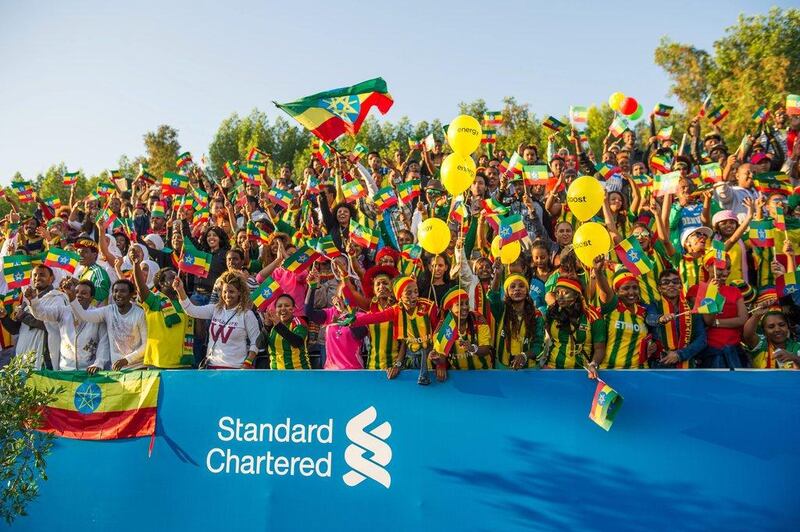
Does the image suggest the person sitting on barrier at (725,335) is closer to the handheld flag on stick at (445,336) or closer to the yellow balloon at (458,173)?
the handheld flag on stick at (445,336)

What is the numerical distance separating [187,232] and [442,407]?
806cm

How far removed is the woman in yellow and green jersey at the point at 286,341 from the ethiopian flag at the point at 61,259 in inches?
156

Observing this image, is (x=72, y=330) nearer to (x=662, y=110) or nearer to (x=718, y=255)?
(x=718, y=255)

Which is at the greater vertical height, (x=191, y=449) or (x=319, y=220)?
(x=319, y=220)

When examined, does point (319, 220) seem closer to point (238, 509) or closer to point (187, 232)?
point (187, 232)

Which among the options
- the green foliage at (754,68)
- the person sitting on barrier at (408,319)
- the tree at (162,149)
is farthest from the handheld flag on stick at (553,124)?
the tree at (162,149)

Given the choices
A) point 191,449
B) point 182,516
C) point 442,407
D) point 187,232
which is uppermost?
point 187,232

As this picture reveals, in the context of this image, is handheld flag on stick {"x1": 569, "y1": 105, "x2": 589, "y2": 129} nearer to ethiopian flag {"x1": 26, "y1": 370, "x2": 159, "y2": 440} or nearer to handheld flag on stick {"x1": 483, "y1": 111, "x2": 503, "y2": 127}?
handheld flag on stick {"x1": 483, "y1": 111, "x2": 503, "y2": 127}

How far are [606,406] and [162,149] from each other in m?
33.1

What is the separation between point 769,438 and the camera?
6.32m

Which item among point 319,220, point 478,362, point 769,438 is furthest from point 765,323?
point 319,220

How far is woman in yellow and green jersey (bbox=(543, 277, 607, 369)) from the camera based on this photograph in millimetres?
7266

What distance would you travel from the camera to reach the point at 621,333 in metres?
7.26

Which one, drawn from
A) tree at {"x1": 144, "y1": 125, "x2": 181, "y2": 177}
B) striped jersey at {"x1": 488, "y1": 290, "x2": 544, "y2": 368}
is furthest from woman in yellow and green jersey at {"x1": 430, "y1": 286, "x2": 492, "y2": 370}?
tree at {"x1": 144, "y1": 125, "x2": 181, "y2": 177}
